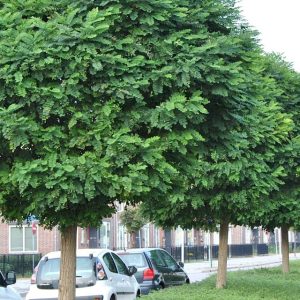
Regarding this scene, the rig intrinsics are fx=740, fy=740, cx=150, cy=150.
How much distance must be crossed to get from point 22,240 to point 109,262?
30.4m

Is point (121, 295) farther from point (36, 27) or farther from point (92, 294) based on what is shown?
point (36, 27)

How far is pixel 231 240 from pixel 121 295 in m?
59.5

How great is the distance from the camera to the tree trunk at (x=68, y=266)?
30.5 ft

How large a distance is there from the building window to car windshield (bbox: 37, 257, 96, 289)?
29.8 metres

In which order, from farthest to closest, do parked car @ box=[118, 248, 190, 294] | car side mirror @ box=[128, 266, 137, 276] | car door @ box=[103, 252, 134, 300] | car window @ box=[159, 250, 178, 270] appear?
A: car window @ box=[159, 250, 178, 270]
parked car @ box=[118, 248, 190, 294]
car side mirror @ box=[128, 266, 137, 276]
car door @ box=[103, 252, 134, 300]

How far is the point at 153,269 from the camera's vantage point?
62.2ft

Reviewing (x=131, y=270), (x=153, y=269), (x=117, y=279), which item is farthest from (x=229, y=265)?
(x=117, y=279)

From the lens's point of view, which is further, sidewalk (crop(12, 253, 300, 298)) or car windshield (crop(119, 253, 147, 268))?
sidewalk (crop(12, 253, 300, 298))

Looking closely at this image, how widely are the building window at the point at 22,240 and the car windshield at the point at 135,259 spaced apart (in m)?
25.2

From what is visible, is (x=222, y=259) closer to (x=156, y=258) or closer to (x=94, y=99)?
(x=156, y=258)

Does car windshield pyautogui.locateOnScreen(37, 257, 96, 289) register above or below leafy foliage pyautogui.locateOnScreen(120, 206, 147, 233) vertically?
below

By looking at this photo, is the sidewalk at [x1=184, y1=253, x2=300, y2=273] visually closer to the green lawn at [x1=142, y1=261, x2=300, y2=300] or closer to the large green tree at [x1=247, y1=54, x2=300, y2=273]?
the large green tree at [x1=247, y1=54, x2=300, y2=273]

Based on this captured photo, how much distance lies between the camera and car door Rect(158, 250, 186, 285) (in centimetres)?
2000

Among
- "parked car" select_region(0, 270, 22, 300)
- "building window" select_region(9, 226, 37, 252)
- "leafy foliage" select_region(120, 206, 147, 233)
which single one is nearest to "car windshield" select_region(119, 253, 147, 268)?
"parked car" select_region(0, 270, 22, 300)
